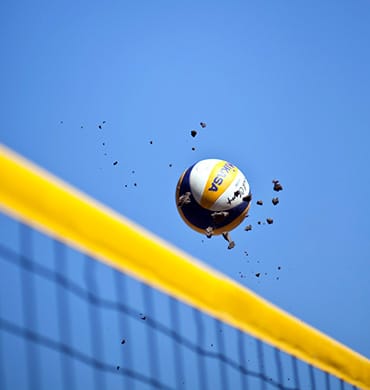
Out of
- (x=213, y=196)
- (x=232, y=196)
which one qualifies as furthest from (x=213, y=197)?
(x=232, y=196)

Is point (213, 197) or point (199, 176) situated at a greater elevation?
point (199, 176)

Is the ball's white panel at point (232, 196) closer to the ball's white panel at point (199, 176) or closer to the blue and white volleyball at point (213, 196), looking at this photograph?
the blue and white volleyball at point (213, 196)

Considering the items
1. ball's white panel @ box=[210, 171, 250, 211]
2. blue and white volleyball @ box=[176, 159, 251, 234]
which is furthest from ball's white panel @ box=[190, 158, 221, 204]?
ball's white panel @ box=[210, 171, 250, 211]

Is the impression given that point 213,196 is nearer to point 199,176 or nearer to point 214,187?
point 214,187

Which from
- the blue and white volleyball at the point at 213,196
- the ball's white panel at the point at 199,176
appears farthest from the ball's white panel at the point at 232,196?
the ball's white panel at the point at 199,176

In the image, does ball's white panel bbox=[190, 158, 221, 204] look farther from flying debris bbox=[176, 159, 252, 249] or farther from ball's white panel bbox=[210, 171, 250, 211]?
ball's white panel bbox=[210, 171, 250, 211]

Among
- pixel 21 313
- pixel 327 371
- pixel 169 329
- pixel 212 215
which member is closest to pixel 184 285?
pixel 169 329

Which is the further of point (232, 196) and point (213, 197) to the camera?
point (232, 196)
